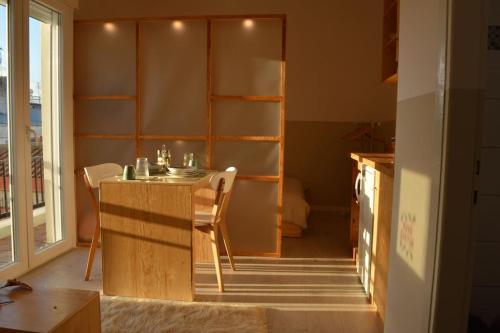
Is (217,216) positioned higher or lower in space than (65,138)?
lower

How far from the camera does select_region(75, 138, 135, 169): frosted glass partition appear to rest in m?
3.54

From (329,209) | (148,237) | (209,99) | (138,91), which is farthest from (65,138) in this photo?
(329,209)

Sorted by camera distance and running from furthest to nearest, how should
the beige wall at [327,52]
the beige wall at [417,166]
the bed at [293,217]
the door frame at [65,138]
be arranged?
the beige wall at [327,52], the bed at [293,217], the door frame at [65,138], the beige wall at [417,166]

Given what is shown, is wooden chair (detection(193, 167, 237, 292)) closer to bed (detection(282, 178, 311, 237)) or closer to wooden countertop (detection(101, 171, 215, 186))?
wooden countertop (detection(101, 171, 215, 186))

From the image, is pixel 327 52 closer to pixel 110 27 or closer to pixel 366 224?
pixel 110 27

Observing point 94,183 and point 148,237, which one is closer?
point 148,237

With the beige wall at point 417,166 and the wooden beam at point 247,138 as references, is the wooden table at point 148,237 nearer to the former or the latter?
the wooden beam at point 247,138

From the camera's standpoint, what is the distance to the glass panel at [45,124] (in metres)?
3.21

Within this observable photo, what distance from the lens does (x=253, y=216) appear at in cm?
346

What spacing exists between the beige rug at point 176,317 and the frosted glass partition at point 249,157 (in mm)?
1266

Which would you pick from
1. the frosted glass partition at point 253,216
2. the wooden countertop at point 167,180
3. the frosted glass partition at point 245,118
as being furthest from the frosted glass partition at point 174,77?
the wooden countertop at point 167,180

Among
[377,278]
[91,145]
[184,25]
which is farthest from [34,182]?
[377,278]

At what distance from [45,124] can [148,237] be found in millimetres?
1600

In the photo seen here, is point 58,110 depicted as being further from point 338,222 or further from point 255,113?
point 338,222
